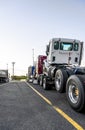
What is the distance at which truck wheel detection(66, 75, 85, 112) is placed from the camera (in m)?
7.13

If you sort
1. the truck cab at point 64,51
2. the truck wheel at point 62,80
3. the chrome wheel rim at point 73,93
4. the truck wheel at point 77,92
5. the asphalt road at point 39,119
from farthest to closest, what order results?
the truck cab at point 64,51
the truck wheel at point 62,80
the chrome wheel rim at point 73,93
the truck wheel at point 77,92
the asphalt road at point 39,119

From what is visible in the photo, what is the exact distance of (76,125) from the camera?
5.53 m

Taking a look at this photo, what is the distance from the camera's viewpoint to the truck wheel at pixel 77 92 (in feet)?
23.4

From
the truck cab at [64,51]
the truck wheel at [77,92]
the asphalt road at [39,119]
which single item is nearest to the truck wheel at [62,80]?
the truck wheel at [77,92]

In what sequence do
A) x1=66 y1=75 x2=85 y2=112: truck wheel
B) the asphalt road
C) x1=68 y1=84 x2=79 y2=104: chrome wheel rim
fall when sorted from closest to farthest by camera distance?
the asphalt road
x1=66 y1=75 x2=85 y2=112: truck wheel
x1=68 y1=84 x2=79 y2=104: chrome wheel rim

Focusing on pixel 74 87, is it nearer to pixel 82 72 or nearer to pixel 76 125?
pixel 82 72

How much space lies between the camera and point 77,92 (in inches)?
305

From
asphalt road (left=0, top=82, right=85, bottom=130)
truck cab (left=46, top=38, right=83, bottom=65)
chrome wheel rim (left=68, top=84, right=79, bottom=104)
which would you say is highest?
truck cab (left=46, top=38, right=83, bottom=65)

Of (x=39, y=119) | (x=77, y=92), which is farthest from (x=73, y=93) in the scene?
(x=39, y=119)

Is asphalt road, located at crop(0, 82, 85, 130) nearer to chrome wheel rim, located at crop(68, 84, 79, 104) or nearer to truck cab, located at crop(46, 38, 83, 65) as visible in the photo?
chrome wheel rim, located at crop(68, 84, 79, 104)

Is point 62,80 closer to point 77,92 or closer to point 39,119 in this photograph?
point 77,92

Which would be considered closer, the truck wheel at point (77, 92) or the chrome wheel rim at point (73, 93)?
the truck wheel at point (77, 92)

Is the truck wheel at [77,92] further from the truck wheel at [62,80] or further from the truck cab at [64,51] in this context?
the truck cab at [64,51]

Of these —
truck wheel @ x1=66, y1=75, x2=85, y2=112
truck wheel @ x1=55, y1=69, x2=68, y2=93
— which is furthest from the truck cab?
truck wheel @ x1=66, y1=75, x2=85, y2=112
